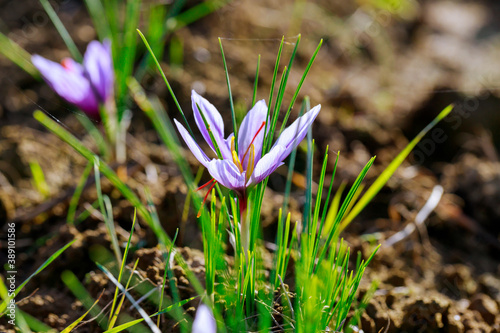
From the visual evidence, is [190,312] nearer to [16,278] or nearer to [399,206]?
[16,278]

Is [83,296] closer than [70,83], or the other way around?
[83,296]

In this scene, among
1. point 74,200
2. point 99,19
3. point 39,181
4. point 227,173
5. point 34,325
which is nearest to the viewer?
point 227,173

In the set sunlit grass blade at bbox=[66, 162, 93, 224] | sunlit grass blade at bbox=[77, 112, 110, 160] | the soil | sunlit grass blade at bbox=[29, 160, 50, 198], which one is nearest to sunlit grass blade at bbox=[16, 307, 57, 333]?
the soil

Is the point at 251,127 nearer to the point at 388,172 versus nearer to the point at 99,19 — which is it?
the point at 388,172

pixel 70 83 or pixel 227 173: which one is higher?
pixel 70 83

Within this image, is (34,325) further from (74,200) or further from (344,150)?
(344,150)

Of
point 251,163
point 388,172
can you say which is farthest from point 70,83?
point 388,172

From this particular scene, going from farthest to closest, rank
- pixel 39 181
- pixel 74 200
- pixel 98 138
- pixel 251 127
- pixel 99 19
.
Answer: pixel 99 19
pixel 98 138
pixel 39 181
pixel 74 200
pixel 251 127

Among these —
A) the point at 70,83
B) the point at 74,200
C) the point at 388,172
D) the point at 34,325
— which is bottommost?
the point at 34,325

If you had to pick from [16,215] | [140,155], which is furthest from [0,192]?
[140,155]
